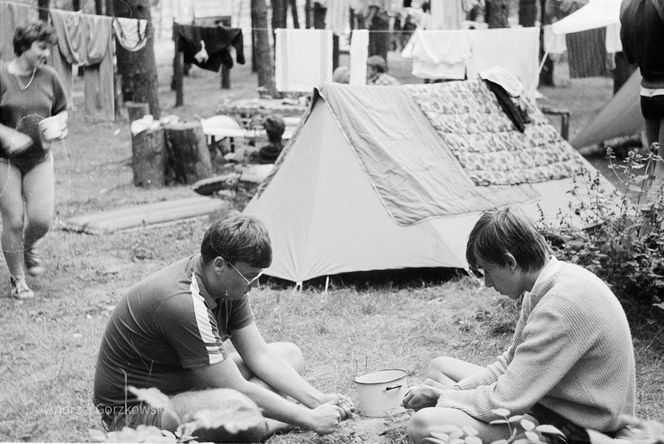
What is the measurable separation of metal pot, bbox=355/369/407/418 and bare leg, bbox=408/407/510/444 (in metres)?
0.59

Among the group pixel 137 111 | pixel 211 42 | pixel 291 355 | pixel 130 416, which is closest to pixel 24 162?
pixel 291 355

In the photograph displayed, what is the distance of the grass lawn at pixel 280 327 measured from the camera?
13.4 ft

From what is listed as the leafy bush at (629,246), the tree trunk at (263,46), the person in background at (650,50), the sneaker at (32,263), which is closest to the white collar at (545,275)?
the leafy bush at (629,246)

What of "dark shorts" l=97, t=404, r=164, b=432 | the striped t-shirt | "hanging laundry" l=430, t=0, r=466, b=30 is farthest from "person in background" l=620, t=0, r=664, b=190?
"hanging laundry" l=430, t=0, r=466, b=30

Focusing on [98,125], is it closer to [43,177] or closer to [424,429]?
[43,177]

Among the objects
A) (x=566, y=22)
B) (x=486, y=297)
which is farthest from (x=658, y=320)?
(x=566, y=22)

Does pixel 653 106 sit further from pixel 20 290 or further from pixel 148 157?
pixel 148 157

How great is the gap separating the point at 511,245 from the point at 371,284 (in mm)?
3352

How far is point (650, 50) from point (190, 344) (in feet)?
13.0

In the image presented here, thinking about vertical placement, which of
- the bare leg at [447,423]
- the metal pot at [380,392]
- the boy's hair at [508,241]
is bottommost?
the metal pot at [380,392]

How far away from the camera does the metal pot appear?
12.1 ft

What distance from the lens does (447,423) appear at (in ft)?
9.85

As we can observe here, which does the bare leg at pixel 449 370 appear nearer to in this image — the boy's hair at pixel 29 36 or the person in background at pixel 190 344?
the person in background at pixel 190 344

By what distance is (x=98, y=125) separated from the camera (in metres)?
16.6
